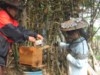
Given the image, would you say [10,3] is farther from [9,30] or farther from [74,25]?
[74,25]

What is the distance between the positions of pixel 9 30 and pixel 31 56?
2.90 ft

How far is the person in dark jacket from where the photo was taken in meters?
7.29

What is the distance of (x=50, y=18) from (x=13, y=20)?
4.77 ft

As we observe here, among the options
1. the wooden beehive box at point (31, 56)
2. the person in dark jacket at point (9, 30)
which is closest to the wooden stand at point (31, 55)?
the wooden beehive box at point (31, 56)

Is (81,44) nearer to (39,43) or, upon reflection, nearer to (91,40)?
(39,43)

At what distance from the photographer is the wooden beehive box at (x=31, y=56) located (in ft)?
25.8

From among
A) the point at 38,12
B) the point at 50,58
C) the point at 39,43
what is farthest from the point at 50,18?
the point at 39,43

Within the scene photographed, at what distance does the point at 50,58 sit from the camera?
29.8 feet

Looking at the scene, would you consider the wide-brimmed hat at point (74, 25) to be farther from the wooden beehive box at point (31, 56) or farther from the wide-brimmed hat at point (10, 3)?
the wide-brimmed hat at point (10, 3)

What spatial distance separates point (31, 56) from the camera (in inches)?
312

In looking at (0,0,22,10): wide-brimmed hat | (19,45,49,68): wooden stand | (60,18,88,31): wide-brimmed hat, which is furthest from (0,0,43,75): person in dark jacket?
(60,18,88,31): wide-brimmed hat

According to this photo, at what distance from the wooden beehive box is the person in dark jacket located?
339 millimetres

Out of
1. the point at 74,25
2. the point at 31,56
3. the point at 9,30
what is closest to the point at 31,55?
the point at 31,56

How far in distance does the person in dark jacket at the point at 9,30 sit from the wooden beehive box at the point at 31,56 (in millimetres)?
339
